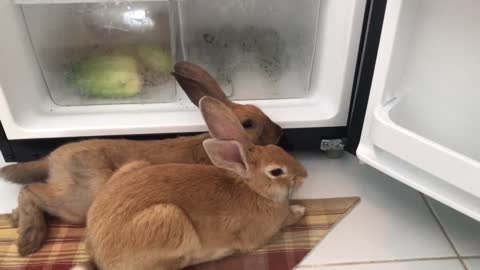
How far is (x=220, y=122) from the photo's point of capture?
3.03 ft

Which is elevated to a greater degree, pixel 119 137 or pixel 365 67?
pixel 365 67

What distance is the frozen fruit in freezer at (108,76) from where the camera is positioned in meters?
1.22

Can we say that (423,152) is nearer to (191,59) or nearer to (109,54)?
(191,59)

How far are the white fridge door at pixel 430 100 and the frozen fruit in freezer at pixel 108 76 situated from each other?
2.10 ft

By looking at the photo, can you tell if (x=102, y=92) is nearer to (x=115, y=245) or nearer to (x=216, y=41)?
(x=216, y=41)

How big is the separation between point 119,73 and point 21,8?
11.0 inches

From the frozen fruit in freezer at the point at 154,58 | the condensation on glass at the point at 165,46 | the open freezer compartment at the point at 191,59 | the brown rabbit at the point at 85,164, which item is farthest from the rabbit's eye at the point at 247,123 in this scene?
the frozen fruit in freezer at the point at 154,58

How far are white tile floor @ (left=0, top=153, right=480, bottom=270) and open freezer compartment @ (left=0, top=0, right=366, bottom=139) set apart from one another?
0.55 feet

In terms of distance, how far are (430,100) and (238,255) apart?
53cm

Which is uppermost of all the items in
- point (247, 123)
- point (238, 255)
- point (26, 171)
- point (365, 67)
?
point (365, 67)

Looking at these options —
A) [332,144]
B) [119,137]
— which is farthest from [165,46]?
[332,144]

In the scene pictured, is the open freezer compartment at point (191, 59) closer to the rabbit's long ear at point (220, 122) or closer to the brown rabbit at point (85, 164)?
the brown rabbit at point (85, 164)

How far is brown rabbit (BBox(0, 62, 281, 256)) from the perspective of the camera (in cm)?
100

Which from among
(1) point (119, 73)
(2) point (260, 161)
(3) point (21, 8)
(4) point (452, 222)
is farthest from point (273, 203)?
(3) point (21, 8)
